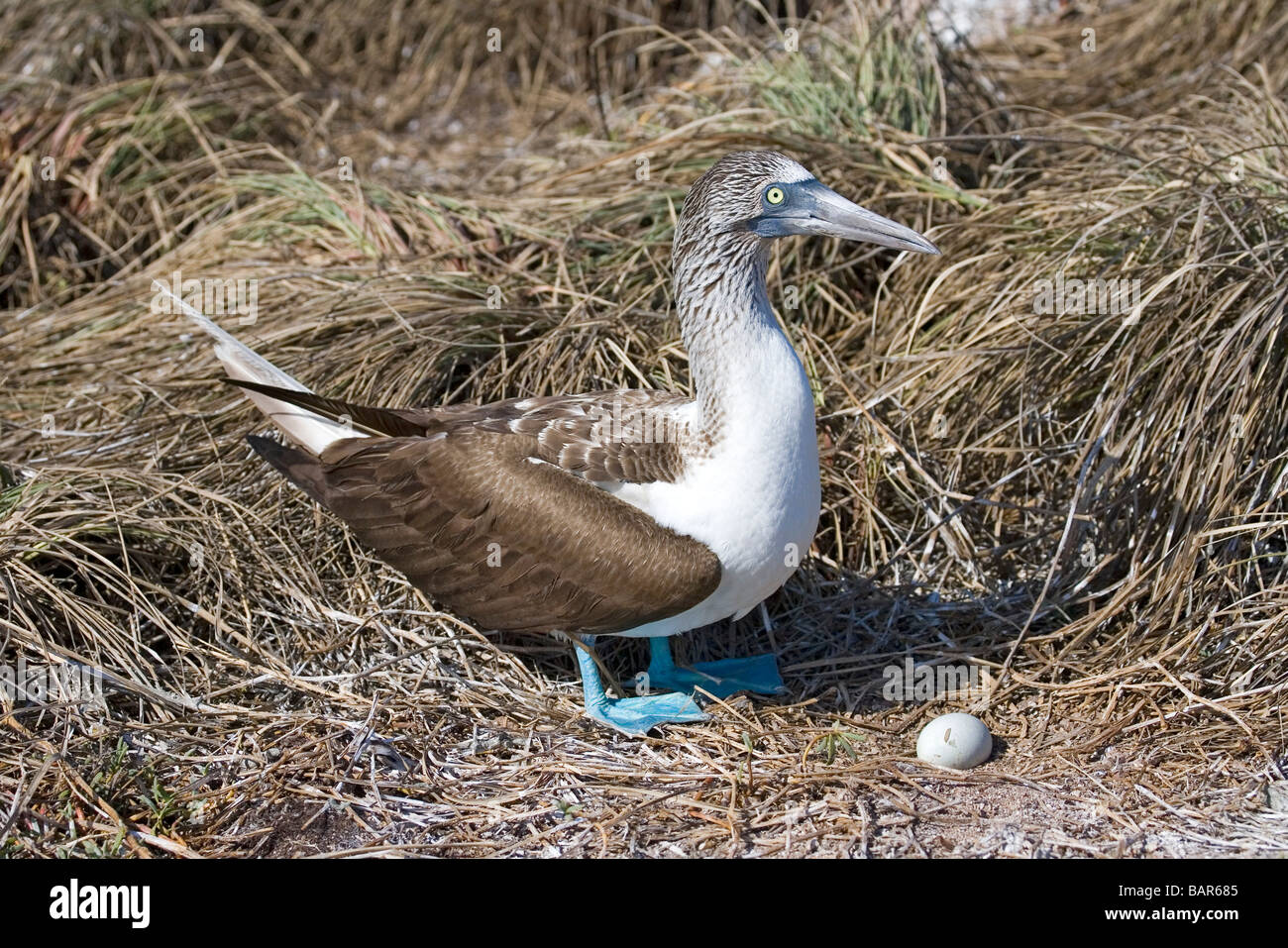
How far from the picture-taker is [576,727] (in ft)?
14.7

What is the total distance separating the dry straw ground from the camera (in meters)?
4.03

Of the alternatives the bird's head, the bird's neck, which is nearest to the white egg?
the bird's neck

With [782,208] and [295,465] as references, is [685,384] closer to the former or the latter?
[782,208]

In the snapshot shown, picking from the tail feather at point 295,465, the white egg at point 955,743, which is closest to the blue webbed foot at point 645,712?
the white egg at point 955,743

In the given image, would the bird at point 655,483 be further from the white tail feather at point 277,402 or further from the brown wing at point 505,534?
the white tail feather at point 277,402

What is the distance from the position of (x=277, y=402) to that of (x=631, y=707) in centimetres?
170

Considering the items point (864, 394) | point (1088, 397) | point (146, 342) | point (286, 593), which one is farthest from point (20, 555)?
point (1088, 397)

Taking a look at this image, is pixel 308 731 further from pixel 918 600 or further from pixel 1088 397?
pixel 1088 397

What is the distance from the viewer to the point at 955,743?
4.07m

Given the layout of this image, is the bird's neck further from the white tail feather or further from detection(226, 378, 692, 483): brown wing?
the white tail feather

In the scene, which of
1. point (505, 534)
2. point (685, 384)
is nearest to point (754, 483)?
point (505, 534)

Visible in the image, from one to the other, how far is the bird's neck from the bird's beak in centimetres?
13

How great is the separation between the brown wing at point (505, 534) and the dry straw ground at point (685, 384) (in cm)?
40

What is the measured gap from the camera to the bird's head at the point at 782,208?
421 centimetres
